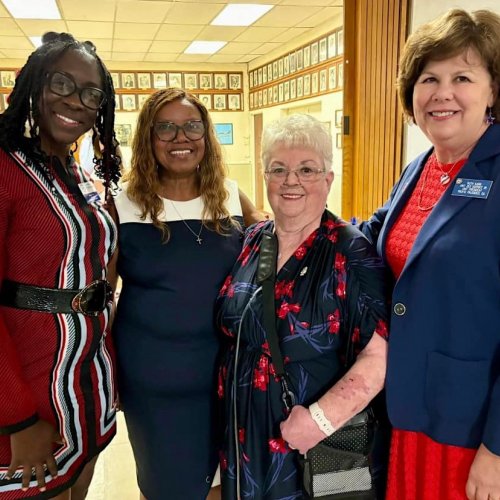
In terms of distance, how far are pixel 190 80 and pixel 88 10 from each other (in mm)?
4793

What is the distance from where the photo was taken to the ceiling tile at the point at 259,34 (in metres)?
7.06

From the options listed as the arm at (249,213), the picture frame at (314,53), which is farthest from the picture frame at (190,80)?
the arm at (249,213)

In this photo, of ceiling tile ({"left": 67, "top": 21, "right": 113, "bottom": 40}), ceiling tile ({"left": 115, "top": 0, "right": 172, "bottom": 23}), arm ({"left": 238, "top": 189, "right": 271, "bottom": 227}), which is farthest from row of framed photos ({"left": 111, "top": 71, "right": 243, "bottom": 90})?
arm ({"left": 238, "top": 189, "right": 271, "bottom": 227})

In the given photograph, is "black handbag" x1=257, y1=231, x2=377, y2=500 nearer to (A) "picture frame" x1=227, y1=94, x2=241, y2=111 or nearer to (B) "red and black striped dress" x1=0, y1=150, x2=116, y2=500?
(B) "red and black striped dress" x1=0, y1=150, x2=116, y2=500

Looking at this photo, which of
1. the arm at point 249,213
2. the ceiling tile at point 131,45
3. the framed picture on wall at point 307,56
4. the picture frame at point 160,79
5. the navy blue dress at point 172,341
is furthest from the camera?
the picture frame at point 160,79

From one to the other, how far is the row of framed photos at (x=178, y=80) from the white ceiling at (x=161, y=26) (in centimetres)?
103

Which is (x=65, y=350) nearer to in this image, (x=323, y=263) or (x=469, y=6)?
(x=323, y=263)

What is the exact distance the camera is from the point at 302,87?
25.2ft

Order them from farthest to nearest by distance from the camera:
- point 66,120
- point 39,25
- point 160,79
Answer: point 160,79, point 39,25, point 66,120

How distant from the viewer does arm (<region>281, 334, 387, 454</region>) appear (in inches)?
50.1

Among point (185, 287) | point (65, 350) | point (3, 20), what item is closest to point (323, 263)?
point (185, 287)

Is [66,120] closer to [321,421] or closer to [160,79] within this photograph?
[321,421]

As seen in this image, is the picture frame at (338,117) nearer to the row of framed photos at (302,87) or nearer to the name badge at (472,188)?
the row of framed photos at (302,87)

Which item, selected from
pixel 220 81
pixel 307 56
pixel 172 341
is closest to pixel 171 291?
pixel 172 341
